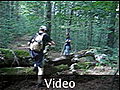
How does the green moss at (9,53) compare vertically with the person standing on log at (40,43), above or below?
below

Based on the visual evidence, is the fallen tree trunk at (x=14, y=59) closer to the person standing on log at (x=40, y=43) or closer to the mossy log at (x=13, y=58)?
the mossy log at (x=13, y=58)

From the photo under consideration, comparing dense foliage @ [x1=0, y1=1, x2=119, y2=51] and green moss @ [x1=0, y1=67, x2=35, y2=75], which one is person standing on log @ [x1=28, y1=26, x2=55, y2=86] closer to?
green moss @ [x1=0, y1=67, x2=35, y2=75]

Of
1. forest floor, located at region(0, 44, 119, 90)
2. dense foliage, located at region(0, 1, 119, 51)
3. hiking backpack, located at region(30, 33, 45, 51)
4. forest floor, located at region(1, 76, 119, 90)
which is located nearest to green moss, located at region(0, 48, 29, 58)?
forest floor, located at region(0, 44, 119, 90)

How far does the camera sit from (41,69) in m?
6.18

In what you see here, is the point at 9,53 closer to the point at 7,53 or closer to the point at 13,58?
the point at 7,53

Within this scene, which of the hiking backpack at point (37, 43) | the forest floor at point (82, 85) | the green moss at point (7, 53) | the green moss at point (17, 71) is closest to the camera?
the hiking backpack at point (37, 43)

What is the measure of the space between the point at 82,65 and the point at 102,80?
2.13 m

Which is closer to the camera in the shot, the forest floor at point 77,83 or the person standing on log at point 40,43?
the person standing on log at point 40,43

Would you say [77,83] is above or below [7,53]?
below

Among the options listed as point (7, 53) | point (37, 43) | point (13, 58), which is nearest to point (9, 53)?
point (7, 53)

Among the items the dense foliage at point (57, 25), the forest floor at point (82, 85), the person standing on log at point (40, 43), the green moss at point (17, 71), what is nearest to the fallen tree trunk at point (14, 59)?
the green moss at point (17, 71)

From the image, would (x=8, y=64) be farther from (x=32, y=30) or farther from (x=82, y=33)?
(x=82, y=33)

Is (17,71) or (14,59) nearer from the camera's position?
(17,71)

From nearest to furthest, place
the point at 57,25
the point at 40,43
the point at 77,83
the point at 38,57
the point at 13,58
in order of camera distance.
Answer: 1. the point at 40,43
2. the point at 38,57
3. the point at 77,83
4. the point at 13,58
5. the point at 57,25
